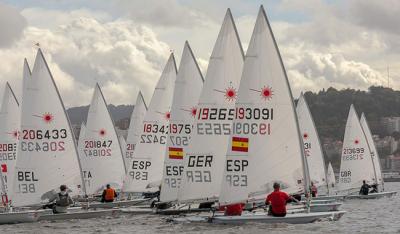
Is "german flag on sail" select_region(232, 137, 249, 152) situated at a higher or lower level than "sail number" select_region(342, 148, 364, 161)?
lower

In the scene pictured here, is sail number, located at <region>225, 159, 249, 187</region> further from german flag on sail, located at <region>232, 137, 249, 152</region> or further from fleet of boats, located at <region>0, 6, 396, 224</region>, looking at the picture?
german flag on sail, located at <region>232, 137, 249, 152</region>

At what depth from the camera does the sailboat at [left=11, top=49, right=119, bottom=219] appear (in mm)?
36438

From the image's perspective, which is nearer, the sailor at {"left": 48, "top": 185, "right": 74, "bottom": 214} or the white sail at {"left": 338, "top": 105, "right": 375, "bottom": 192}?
the sailor at {"left": 48, "top": 185, "right": 74, "bottom": 214}

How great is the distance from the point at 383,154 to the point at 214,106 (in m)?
169

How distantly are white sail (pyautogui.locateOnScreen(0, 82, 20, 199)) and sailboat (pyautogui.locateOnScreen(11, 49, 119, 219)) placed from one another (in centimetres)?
665

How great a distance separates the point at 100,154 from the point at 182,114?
1091 centimetres

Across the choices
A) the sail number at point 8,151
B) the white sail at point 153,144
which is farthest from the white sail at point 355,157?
the sail number at point 8,151

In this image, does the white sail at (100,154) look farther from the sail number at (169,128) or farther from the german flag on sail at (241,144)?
the german flag on sail at (241,144)

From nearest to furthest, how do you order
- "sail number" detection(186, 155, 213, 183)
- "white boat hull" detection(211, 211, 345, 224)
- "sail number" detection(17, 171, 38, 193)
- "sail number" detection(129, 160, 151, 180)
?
"white boat hull" detection(211, 211, 345, 224), "sail number" detection(186, 155, 213, 183), "sail number" detection(17, 171, 38, 193), "sail number" detection(129, 160, 151, 180)

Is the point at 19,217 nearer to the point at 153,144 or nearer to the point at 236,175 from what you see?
the point at 236,175

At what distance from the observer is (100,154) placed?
48.7m

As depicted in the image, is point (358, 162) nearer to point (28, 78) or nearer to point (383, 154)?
point (28, 78)

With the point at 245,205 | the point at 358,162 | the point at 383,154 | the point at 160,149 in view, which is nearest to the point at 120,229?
the point at 245,205

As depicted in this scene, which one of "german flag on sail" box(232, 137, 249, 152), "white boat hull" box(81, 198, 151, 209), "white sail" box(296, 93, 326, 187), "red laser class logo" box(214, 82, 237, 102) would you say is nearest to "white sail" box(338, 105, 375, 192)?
"white sail" box(296, 93, 326, 187)
